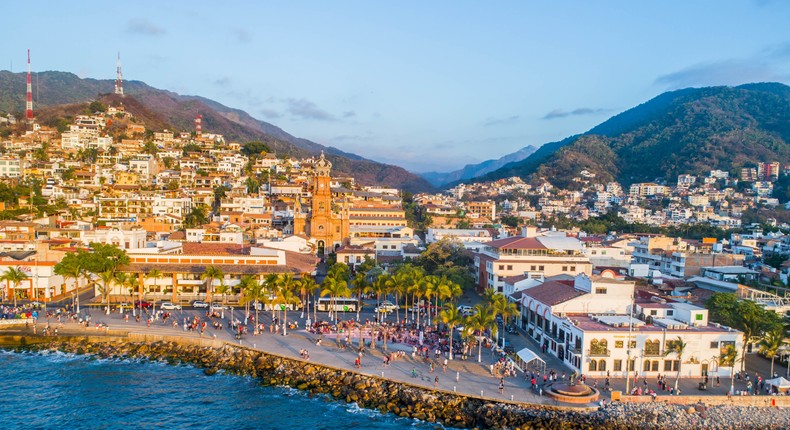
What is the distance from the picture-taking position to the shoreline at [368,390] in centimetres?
2989

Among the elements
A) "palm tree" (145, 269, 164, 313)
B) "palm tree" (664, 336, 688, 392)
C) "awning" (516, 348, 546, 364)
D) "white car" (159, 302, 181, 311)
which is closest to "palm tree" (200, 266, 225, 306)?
"white car" (159, 302, 181, 311)

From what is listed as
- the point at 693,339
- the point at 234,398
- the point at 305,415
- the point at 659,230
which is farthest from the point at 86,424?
the point at 659,230

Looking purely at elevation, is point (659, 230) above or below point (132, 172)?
below

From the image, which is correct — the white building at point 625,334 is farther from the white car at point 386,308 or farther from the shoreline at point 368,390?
the white car at point 386,308

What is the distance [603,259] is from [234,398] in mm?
56978

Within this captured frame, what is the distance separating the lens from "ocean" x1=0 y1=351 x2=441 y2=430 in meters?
31.0

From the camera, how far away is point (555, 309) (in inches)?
1604

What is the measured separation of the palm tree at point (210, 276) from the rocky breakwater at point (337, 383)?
31.6ft

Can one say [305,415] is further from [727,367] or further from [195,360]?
[727,367]

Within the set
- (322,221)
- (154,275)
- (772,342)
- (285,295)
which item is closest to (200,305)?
(154,275)

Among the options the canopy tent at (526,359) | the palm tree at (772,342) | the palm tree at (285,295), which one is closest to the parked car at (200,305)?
the palm tree at (285,295)

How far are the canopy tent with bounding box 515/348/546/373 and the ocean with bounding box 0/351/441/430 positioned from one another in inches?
364

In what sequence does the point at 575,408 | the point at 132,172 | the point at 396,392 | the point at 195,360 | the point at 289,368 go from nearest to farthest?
the point at 575,408 < the point at 396,392 < the point at 289,368 < the point at 195,360 < the point at 132,172

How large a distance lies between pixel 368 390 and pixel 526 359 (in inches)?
407
